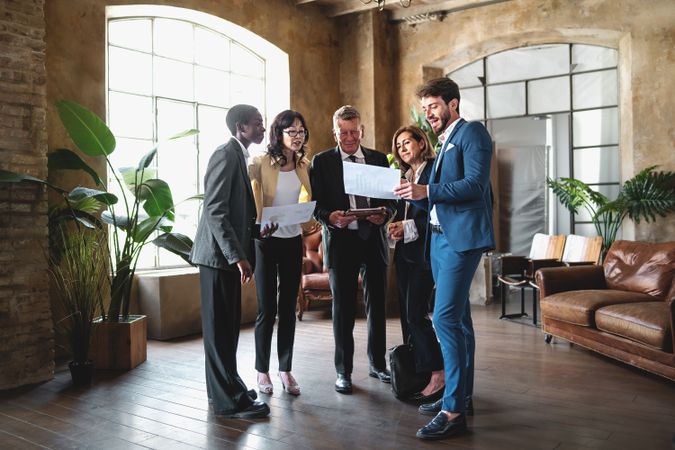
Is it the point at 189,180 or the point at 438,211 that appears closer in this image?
the point at 438,211

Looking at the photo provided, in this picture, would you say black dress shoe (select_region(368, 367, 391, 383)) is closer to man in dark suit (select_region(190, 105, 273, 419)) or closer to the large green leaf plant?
man in dark suit (select_region(190, 105, 273, 419))

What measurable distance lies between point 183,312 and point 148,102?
2.30 meters

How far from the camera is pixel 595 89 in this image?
779 centimetres

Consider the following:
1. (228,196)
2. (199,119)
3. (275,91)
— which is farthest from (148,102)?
(228,196)

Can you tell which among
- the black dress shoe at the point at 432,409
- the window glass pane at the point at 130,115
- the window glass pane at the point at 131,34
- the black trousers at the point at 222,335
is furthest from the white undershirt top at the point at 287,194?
the window glass pane at the point at 131,34

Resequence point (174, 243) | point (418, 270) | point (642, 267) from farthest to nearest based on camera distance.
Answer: point (642, 267), point (174, 243), point (418, 270)

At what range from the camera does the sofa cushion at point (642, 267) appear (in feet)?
15.6

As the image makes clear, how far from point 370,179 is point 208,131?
4.45m

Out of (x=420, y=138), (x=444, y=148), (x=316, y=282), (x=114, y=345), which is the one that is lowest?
(x=114, y=345)

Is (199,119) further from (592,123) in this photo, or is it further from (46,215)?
(592,123)

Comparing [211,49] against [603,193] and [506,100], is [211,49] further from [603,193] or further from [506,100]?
[603,193]

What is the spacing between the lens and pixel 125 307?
4738 millimetres

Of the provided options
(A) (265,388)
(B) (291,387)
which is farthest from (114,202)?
(B) (291,387)

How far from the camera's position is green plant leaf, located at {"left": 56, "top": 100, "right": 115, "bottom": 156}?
14.1 ft
